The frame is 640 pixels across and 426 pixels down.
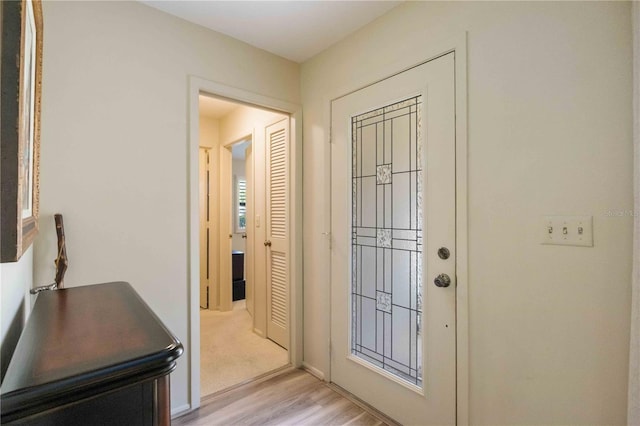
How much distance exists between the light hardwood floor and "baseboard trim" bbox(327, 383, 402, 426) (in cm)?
1

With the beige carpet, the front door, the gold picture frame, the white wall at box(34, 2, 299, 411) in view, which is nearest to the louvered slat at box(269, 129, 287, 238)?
the front door

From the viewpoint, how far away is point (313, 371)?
2.49 meters

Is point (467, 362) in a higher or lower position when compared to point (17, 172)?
lower

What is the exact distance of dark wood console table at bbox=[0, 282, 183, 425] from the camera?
19.5 inches

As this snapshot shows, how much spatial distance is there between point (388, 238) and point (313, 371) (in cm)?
133

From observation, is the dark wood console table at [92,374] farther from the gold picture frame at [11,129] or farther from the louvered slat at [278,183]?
the louvered slat at [278,183]

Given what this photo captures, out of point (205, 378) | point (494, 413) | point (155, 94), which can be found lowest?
point (205, 378)

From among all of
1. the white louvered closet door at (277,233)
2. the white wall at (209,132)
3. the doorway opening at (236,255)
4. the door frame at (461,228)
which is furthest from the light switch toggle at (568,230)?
the white wall at (209,132)

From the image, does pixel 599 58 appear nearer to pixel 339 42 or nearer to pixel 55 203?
pixel 339 42

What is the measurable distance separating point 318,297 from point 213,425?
106 cm

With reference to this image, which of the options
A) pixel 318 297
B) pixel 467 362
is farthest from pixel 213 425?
pixel 467 362

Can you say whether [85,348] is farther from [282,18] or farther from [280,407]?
[282,18]

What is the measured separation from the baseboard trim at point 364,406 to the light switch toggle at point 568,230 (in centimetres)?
138

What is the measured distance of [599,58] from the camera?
1198mm
